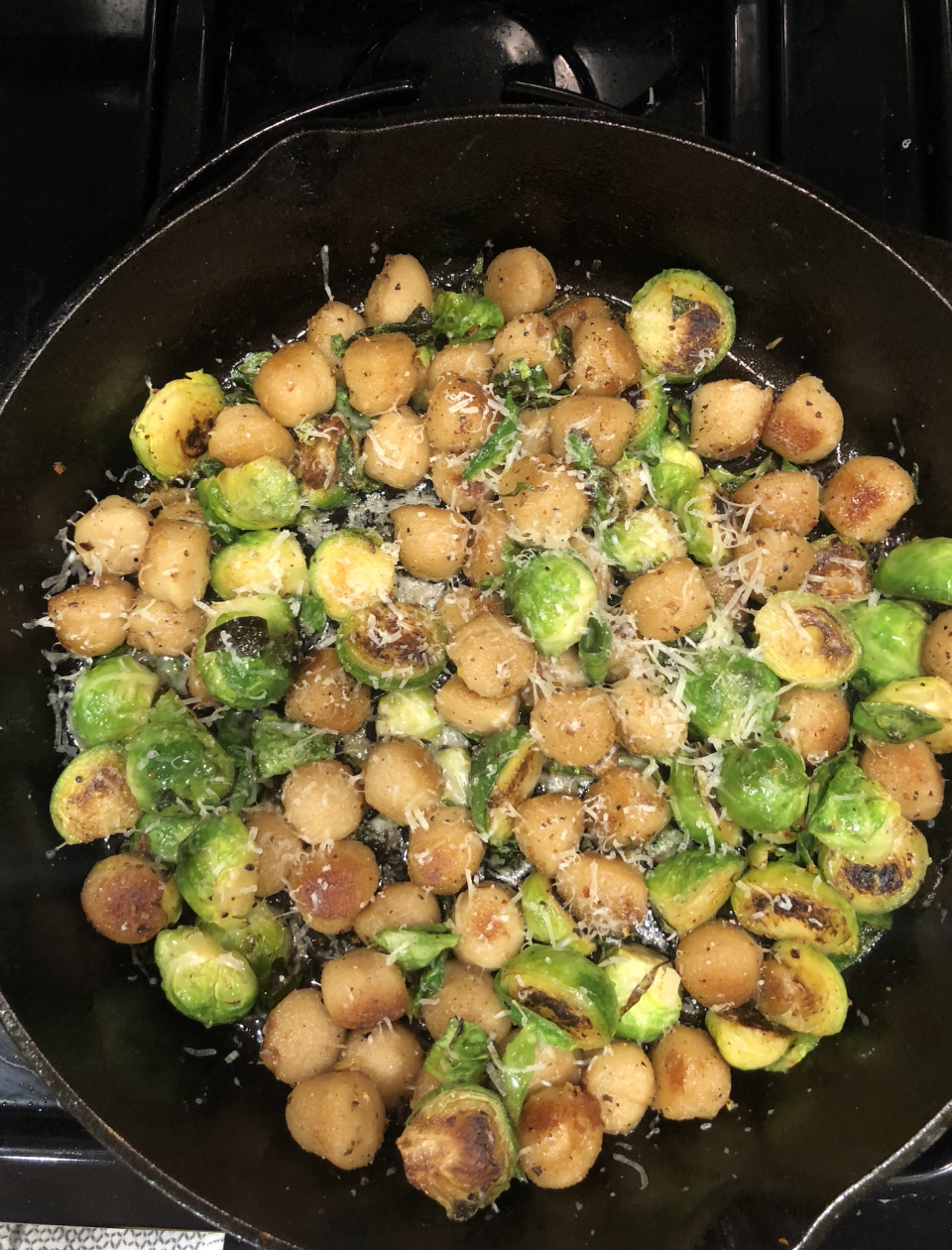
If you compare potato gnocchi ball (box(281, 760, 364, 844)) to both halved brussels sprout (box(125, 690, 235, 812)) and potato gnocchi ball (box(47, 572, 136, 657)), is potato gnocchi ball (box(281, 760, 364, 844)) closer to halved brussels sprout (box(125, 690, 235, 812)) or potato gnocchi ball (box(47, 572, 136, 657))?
halved brussels sprout (box(125, 690, 235, 812))

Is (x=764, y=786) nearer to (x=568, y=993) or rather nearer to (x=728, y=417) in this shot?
(x=568, y=993)


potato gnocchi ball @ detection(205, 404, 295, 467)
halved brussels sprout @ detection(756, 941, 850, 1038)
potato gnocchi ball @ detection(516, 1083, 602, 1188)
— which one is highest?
potato gnocchi ball @ detection(205, 404, 295, 467)

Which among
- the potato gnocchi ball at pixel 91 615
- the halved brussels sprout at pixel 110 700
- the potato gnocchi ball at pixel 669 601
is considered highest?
the potato gnocchi ball at pixel 91 615

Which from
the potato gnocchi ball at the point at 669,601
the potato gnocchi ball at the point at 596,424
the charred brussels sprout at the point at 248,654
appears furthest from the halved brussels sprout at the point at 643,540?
the charred brussels sprout at the point at 248,654

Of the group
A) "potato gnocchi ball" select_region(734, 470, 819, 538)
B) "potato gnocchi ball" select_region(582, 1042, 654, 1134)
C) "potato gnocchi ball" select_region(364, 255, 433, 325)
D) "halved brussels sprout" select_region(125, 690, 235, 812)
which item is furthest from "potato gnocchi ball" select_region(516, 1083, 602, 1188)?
"potato gnocchi ball" select_region(364, 255, 433, 325)

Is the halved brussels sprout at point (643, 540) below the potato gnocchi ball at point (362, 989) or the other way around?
the other way around

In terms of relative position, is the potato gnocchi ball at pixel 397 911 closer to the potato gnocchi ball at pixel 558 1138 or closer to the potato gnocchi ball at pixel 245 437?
the potato gnocchi ball at pixel 558 1138

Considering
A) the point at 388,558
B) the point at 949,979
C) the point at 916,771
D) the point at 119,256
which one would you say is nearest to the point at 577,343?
the point at 388,558
